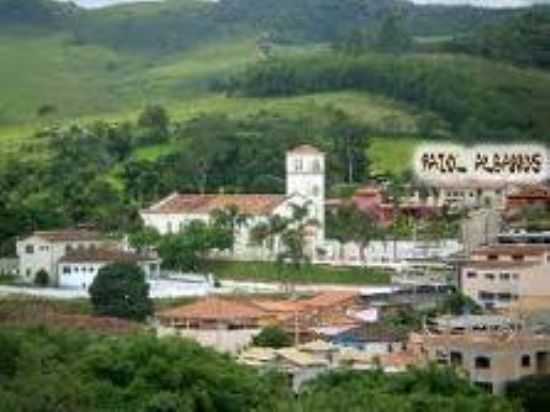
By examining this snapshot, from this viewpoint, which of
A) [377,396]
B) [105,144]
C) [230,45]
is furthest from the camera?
[230,45]

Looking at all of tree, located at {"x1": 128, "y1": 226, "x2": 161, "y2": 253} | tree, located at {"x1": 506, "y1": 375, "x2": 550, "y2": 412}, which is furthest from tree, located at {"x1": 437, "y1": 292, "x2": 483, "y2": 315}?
tree, located at {"x1": 128, "y1": 226, "x2": 161, "y2": 253}

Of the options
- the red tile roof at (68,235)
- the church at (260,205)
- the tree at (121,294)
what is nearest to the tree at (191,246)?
the church at (260,205)

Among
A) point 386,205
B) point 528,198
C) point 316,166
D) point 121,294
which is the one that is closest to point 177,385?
point 121,294

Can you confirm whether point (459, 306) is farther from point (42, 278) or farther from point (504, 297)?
point (42, 278)

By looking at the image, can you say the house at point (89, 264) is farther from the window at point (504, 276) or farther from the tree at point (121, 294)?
the window at point (504, 276)

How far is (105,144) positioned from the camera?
55906 millimetres

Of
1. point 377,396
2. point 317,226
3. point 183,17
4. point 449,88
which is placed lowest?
point 377,396

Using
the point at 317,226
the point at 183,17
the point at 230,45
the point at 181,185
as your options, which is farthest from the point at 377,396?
the point at 183,17

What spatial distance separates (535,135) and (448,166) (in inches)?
180

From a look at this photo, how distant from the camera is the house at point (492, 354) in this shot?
2844 cm

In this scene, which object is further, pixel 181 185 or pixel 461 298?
pixel 181 185

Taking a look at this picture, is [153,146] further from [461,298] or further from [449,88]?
[461,298]

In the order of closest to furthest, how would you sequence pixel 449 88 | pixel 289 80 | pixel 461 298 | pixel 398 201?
1. pixel 461 298
2. pixel 398 201
3. pixel 449 88
4. pixel 289 80

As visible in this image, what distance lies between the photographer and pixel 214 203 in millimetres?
45938
